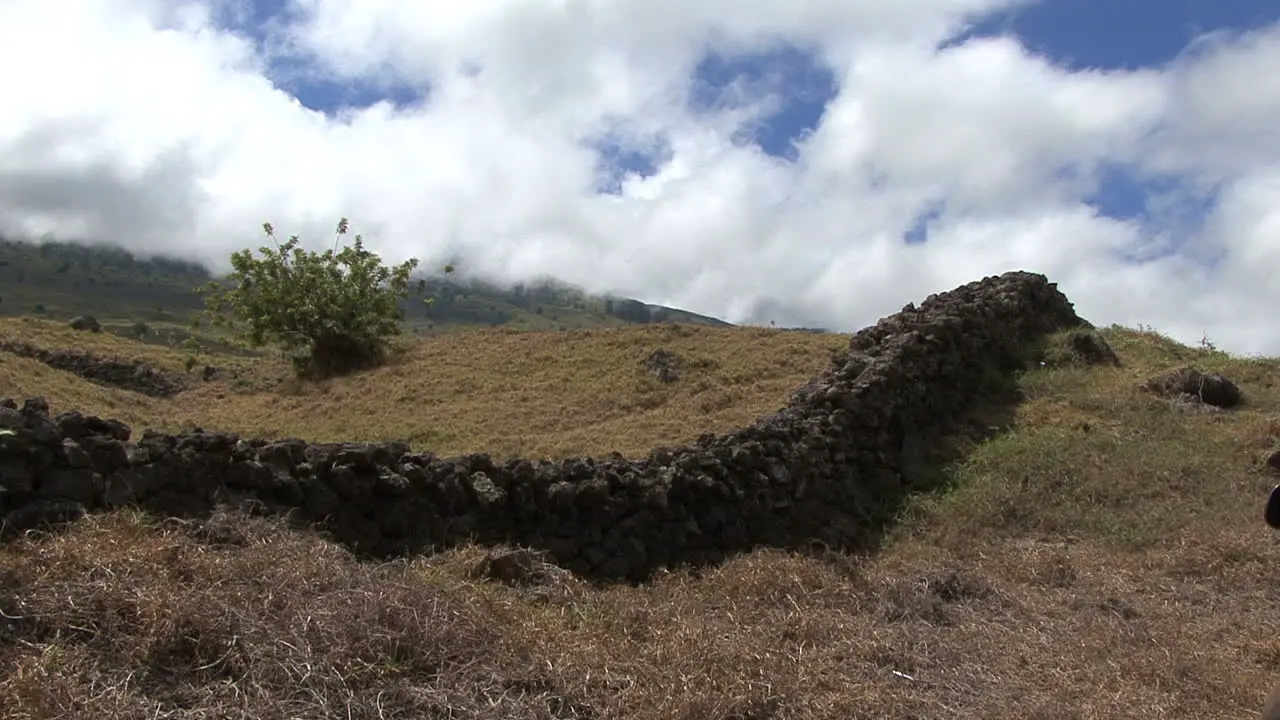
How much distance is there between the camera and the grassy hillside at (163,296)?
101188 millimetres

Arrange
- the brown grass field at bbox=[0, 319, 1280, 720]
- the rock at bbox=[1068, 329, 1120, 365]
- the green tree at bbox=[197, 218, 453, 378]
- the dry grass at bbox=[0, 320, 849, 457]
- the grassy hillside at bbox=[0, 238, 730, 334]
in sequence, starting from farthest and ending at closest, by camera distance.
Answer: the grassy hillside at bbox=[0, 238, 730, 334]
the green tree at bbox=[197, 218, 453, 378]
the rock at bbox=[1068, 329, 1120, 365]
the dry grass at bbox=[0, 320, 849, 457]
the brown grass field at bbox=[0, 319, 1280, 720]

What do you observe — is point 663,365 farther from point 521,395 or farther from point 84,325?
point 84,325

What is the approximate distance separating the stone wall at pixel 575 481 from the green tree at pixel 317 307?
1312 centimetres

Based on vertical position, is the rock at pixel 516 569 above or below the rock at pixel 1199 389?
below

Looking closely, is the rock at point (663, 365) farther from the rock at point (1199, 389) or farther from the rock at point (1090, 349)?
the rock at point (1199, 389)

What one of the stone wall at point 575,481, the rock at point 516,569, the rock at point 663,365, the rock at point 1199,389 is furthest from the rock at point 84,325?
the rock at point 1199,389

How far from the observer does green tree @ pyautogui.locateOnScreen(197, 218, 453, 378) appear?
71.8 ft

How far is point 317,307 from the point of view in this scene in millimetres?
22031

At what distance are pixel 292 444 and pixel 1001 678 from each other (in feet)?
15.2

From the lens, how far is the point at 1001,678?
577cm

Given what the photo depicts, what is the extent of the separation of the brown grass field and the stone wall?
33 centimetres

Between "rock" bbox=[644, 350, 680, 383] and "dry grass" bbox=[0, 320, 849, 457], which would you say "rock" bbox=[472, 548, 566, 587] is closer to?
"dry grass" bbox=[0, 320, 849, 457]

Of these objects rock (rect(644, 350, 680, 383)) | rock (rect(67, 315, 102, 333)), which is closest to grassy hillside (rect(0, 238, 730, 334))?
rock (rect(67, 315, 102, 333))

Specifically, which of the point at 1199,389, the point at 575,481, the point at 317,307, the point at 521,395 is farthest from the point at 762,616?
the point at 317,307
